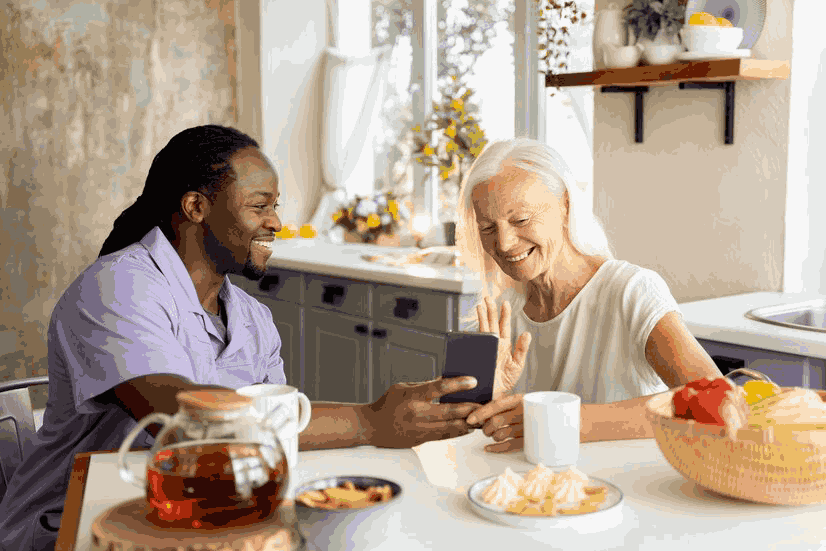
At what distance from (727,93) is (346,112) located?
2.46 metres

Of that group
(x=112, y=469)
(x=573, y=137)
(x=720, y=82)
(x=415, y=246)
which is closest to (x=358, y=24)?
Result: (x=415, y=246)

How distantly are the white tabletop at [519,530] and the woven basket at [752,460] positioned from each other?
35 mm

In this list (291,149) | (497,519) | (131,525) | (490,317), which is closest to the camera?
(131,525)

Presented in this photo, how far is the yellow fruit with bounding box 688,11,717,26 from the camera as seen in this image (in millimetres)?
2598

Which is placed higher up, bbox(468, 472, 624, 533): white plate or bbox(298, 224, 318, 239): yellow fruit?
bbox(468, 472, 624, 533): white plate

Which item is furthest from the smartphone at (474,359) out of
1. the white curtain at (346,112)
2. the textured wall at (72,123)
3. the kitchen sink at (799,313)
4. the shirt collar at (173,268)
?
Answer: the textured wall at (72,123)

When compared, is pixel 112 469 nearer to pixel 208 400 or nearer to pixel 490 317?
pixel 208 400

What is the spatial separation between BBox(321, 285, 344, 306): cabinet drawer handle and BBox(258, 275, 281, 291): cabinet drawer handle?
14.3 inches

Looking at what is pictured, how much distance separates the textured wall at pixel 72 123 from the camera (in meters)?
4.56

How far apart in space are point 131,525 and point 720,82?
239 centimetres

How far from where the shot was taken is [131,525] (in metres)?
0.91

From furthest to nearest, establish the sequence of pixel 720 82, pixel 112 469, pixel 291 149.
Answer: pixel 291 149 → pixel 720 82 → pixel 112 469

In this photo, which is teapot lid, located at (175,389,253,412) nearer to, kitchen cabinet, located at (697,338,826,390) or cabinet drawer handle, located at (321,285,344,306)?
kitchen cabinet, located at (697,338,826,390)

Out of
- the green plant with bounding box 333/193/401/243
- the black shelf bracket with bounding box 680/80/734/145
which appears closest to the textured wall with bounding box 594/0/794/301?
the black shelf bracket with bounding box 680/80/734/145
